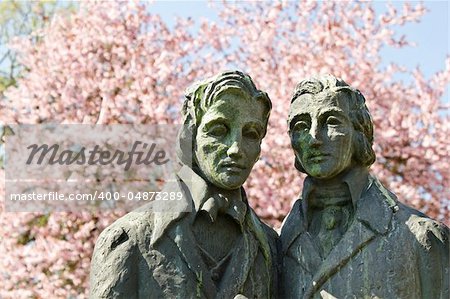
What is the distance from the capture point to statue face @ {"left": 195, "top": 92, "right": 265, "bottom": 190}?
3176 millimetres

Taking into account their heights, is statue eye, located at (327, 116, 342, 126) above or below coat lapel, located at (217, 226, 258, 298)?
above

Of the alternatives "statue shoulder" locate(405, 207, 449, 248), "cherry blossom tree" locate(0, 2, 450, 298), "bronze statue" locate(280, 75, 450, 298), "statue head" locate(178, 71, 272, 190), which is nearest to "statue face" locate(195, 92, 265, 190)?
"statue head" locate(178, 71, 272, 190)

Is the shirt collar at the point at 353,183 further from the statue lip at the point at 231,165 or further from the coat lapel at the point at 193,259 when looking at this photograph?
the coat lapel at the point at 193,259

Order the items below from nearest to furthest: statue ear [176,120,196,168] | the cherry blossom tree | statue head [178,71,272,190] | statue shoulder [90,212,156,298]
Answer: statue shoulder [90,212,156,298] → statue head [178,71,272,190] → statue ear [176,120,196,168] → the cherry blossom tree

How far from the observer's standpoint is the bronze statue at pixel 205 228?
3.10m

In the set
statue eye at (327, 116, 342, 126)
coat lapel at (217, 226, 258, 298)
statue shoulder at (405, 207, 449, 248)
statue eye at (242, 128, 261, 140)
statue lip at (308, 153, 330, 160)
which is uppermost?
statue eye at (327, 116, 342, 126)

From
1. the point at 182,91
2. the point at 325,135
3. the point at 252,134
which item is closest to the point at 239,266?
the point at 252,134

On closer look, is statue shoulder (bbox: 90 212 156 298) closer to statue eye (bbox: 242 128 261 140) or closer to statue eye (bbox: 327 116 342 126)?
statue eye (bbox: 242 128 261 140)

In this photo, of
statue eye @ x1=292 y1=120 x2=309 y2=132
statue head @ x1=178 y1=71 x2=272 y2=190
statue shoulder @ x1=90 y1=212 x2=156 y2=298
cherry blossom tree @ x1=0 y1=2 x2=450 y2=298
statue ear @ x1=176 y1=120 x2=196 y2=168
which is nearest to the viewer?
statue shoulder @ x1=90 y1=212 x2=156 y2=298

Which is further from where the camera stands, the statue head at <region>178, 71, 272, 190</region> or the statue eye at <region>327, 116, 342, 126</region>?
the statue eye at <region>327, 116, 342, 126</region>

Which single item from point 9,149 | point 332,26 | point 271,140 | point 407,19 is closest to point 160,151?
point 271,140

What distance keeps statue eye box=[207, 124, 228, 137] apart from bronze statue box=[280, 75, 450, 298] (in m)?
0.37

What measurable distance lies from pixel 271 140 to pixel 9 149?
3.33m

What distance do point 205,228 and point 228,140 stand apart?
37 cm
